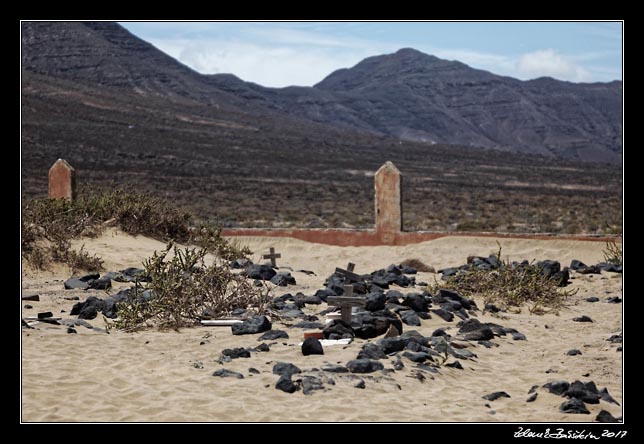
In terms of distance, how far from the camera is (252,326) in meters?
8.55

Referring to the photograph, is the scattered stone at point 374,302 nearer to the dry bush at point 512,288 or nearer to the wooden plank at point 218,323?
the wooden plank at point 218,323

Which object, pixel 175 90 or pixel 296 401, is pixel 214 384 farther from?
pixel 175 90

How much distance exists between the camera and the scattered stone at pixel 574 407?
616 cm

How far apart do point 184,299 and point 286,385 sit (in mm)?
2856

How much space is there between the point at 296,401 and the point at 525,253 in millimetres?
10599

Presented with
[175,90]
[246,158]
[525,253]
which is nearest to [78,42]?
[175,90]

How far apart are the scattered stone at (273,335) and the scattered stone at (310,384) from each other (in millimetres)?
1674

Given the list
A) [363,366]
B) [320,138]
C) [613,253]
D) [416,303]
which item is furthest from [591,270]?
[320,138]

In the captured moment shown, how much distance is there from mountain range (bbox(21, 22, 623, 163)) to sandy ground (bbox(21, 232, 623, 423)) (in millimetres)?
90140

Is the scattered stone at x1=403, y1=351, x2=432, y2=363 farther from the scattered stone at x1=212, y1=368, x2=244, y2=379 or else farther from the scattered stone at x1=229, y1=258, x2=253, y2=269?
the scattered stone at x1=229, y1=258, x2=253, y2=269

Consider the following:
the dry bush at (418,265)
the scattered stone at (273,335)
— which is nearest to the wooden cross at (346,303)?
the scattered stone at (273,335)

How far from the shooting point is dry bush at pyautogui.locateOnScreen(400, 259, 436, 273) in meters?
14.2

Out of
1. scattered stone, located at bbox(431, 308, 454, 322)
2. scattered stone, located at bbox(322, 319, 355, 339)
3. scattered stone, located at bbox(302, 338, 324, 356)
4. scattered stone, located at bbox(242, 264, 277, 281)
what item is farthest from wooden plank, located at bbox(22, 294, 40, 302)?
scattered stone, located at bbox(431, 308, 454, 322)

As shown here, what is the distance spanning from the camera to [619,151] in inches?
5182
